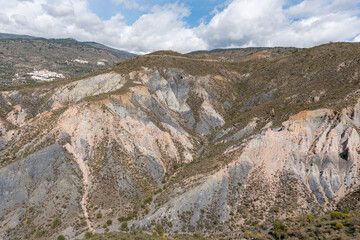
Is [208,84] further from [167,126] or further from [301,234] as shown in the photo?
[301,234]

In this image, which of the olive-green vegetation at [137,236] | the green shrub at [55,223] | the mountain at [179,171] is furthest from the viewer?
the green shrub at [55,223]

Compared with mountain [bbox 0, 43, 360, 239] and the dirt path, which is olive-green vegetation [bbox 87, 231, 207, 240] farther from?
the dirt path

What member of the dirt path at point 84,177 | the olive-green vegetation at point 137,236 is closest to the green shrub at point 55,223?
the dirt path at point 84,177

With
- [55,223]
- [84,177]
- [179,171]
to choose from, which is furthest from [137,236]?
[179,171]

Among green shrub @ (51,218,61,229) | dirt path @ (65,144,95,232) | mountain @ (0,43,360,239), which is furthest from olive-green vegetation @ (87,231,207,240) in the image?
green shrub @ (51,218,61,229)

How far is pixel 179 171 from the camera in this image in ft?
161

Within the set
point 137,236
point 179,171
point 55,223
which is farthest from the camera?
point 179,171

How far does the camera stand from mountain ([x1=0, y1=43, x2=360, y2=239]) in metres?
32.5

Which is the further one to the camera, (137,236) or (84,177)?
(84,177)

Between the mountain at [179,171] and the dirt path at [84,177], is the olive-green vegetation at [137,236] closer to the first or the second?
the mountain at [179,171]

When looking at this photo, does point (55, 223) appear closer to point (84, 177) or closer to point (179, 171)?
point (84, 177)

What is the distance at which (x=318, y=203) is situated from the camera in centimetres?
3409

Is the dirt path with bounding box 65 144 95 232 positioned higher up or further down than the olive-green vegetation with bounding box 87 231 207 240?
higher up

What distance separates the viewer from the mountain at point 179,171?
107ft
